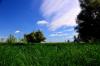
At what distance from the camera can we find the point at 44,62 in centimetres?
633

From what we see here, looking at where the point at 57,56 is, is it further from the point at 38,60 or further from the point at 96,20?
the point at 96,20

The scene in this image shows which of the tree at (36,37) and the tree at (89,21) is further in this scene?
the tree at (36,37)

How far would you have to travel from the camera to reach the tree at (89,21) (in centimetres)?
6359

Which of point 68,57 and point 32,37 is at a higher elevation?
point 32,37

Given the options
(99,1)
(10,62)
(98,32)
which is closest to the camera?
(10,62)

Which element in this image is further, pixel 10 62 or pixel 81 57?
pixel 81 57

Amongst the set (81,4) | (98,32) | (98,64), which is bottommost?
(98,64)

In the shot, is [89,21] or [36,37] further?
[36,37]

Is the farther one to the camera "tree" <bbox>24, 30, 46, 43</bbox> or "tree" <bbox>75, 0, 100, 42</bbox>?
"tree" <bbox>24, 30, 46, 43</bbox>

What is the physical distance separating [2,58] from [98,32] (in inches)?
2270

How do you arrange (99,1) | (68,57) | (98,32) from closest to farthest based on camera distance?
(68,57) → (98,32) → (99,1)

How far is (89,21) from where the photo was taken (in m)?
64.7

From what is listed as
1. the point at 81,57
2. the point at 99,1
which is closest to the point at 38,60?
the point at 81,57

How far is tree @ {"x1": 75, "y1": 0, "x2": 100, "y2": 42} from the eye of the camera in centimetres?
6359
